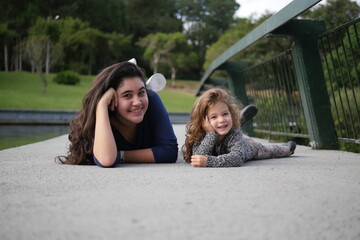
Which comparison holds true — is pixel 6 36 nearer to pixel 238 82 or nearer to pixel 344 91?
pixel 238 82

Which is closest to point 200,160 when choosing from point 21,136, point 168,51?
point 21,136

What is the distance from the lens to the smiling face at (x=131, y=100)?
230cm

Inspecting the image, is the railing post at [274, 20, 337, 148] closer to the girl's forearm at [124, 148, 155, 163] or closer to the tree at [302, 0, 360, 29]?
the girl's forearm at [124, 148, 155, 163]

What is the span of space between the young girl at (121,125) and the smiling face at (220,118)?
0.31 metres

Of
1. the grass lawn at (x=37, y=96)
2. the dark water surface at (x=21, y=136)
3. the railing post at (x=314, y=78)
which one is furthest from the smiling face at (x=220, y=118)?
the grass lawn at (x=37, y=96)

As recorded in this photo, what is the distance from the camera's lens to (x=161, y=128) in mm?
2527

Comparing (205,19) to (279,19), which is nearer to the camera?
(279,19)

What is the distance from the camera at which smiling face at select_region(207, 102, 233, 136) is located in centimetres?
239

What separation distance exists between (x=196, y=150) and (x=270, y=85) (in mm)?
3098

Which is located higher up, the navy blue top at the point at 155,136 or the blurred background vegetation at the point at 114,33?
the blurred background vegetation at the point at 114,33

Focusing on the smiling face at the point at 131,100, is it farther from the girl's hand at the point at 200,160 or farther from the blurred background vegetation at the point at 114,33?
the blurred background vegetation at the point at 114,33

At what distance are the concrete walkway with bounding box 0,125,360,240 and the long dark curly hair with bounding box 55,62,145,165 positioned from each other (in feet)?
1.22

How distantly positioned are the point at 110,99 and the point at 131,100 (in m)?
0.13

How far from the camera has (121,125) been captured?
2570 millimetres
